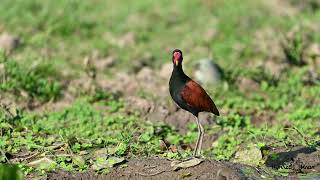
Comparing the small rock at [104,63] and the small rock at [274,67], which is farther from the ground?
the small rock at [104,63]

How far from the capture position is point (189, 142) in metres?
6.70

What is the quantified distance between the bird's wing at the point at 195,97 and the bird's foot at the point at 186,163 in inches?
21.9

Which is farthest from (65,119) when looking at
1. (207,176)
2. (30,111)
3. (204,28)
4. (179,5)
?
(179,5)

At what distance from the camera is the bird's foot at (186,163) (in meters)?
5.06

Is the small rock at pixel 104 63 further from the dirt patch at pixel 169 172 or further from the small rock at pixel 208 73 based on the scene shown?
the dirt patch at pixel 169 172

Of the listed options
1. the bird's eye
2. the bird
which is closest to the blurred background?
the bird

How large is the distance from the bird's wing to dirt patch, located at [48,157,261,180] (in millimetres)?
568

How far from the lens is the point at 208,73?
846 centimetres

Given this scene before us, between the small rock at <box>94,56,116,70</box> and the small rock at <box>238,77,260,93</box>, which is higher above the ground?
the small rock at <box>94,56,116,70</box>

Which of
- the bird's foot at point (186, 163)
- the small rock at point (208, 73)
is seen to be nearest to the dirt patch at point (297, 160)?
the bird's foot at point (186, 163)

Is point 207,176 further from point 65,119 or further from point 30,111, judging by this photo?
point 30,111

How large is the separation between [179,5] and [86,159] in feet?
21.9

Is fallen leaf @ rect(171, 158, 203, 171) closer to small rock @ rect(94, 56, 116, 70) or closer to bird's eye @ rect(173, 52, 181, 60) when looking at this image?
bird's eye @ rect(173, 52, 181, 60)

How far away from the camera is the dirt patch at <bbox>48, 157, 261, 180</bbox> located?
500 centimetres
